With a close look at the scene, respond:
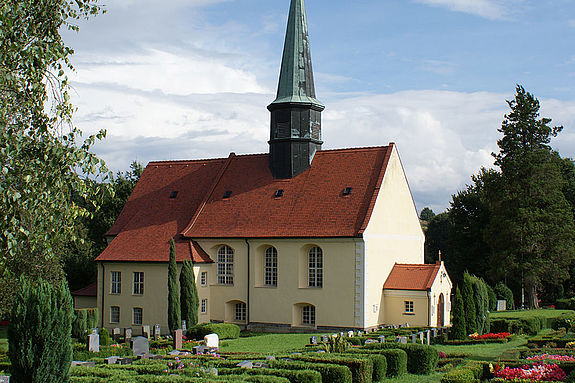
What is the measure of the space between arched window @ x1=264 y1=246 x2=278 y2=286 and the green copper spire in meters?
9.80

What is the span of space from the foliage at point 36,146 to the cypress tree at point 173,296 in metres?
23.5

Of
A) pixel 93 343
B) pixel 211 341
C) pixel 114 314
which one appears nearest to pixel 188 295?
pixel 211 341

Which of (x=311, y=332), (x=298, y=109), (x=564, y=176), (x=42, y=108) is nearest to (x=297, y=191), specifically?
(x=298, y=109)

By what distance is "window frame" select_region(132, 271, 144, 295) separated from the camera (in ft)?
138

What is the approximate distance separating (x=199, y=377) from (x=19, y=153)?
825 cm

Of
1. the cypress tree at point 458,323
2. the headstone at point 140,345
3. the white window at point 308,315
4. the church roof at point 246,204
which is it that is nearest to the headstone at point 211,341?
the headstone at point 140,345

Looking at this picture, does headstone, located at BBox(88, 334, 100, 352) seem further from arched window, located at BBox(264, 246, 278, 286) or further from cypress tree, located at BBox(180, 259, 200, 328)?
arched window, located at BBox(264, 246, 278, 286)

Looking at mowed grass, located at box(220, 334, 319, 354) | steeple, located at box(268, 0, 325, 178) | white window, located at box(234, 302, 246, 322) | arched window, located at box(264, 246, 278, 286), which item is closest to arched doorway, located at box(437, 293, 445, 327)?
mowed grass, located at box(220, 334, 319, 354)

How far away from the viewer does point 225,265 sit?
42.4 m

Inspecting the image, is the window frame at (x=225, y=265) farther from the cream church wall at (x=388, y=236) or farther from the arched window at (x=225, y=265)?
the cream church wall at (x=388, y=236)

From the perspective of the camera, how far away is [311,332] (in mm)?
38719

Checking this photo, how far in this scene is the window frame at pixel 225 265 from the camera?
138 feet

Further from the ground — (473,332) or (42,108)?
(42,108)

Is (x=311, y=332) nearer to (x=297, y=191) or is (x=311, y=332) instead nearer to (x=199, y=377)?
(x=297, y=191)
